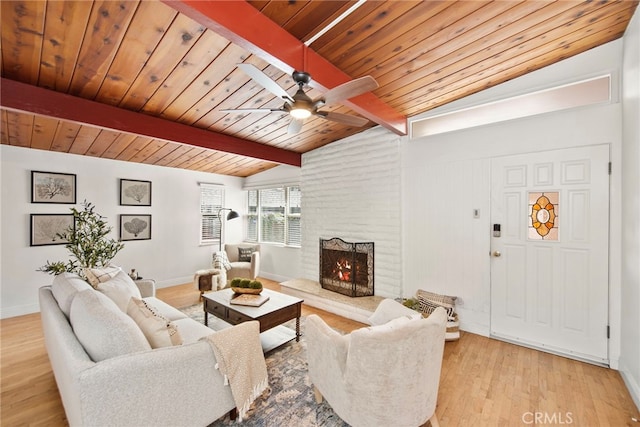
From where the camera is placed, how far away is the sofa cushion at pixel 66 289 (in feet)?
6.10

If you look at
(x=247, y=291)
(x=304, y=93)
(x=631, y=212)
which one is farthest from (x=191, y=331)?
(x=631, y=212)

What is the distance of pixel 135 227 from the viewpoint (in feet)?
15.9

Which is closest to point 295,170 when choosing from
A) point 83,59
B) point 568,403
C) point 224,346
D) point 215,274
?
point 215,274

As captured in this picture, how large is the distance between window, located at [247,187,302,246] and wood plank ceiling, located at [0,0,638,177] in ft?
7.71

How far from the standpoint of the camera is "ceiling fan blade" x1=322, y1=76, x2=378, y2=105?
1.83 m

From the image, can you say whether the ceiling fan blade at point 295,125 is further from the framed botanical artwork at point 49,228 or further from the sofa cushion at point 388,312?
the framed botanical artwork at point 49,228

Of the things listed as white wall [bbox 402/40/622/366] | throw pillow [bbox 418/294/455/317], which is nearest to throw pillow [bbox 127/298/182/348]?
throw pillow [bbox 418/294/455/317]

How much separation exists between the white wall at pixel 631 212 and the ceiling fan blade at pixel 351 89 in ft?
7.20

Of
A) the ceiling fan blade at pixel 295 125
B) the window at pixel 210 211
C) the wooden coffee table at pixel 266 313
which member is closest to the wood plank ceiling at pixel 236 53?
the ceiling fan blade at pixel 295 125

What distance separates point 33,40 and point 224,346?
2617 millimetres

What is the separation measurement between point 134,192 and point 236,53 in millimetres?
3863

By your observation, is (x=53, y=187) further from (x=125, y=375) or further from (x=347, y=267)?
(x=347, y=267)

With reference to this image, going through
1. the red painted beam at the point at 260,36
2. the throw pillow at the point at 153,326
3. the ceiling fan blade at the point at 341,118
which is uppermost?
the red painted beam at the point at 260,36

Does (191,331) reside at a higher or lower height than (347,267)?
lower
